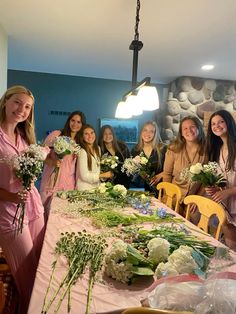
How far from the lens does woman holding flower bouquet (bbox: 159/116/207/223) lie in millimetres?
2876

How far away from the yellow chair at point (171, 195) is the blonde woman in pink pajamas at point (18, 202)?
1.32 m

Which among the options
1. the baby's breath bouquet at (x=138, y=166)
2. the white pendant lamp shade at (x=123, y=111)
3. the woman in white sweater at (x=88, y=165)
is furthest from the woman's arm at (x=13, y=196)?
the baby's breath bouquet at (x=138, y=166)

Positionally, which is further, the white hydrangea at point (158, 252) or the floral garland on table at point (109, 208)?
the floral garland on table at point (109, 208)

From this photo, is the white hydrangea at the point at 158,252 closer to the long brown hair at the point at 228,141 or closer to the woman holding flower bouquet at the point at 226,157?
the woman holding flower bouquet at the point at 226,157

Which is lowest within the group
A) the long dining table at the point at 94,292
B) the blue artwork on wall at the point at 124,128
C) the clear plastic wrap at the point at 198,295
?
the long dining table at the point at 94,292

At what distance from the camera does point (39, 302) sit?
0.93 metres

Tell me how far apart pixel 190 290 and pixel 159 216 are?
49.5 inches

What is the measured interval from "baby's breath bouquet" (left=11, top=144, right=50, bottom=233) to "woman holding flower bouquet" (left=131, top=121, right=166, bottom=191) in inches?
67.6

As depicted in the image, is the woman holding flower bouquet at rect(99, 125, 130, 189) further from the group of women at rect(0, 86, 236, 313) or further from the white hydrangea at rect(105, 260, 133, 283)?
the white hydrangea at rect(105, 260, 133, 283)

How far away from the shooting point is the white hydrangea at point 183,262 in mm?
1024

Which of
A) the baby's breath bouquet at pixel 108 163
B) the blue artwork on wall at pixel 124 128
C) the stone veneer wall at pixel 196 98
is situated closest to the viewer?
the baby's breath bouquet at pixel 108 163

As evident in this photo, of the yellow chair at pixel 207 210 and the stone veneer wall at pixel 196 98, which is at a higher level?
the stone veneer wall at pixel 196 98

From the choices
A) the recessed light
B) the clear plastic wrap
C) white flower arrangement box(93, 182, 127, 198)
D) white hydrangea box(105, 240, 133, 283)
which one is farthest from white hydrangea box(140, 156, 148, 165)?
the clear plastic wrap

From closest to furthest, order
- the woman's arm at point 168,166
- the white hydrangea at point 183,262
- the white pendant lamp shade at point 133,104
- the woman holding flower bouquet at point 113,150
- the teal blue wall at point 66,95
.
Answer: the white hydrangea at point 183,262 → the white pendant lamp shade at point 133,104 → the woman's arm at point 168,166 → the woman holding flower bouquet at point 113,150 → the teal blue wall at point 66,95
